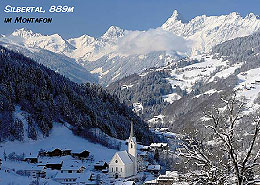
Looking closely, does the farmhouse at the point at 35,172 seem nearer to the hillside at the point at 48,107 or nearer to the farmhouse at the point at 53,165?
the farmhouse at the point at 53,165

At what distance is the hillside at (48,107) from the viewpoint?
107 m

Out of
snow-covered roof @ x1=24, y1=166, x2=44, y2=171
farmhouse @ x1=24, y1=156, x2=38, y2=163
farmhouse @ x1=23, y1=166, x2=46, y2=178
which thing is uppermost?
farmhouse @ x1=24, y1=156, x2=38, y2=163

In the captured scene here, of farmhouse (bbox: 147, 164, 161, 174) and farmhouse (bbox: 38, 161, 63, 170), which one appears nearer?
farmhouse (bbox: 38, 161, 63, 170)

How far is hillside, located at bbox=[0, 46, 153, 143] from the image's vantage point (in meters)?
107

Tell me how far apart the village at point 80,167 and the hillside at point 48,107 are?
38.8 ft

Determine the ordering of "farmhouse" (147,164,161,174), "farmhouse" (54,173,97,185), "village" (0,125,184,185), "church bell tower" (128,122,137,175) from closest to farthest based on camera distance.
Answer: "farmhouse" (54,173,97,185), "village" (0,125,184,185), "church bell tower" (128,122,137,175), "farmhouse" (147,164,161,174)

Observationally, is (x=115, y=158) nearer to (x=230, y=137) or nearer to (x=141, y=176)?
(x=141, y=176)

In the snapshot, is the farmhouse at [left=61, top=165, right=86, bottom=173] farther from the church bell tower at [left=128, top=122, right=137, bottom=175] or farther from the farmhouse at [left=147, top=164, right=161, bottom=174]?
the farmhouse at [left=147, top=164, right=161, bottom=174]

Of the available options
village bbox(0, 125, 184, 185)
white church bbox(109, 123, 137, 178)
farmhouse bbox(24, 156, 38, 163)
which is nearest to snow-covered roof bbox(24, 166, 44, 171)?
village bbox(0, 125, 184, 185)

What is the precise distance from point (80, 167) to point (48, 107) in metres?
41.3

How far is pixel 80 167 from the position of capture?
83438mm

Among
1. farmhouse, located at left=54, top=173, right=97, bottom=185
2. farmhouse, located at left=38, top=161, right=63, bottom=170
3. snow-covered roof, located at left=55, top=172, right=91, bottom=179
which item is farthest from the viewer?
farmhouse, located at left=38, top=161, right=63, bottom=170

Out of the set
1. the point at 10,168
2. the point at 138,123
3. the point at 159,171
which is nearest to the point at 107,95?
the point at 138,123

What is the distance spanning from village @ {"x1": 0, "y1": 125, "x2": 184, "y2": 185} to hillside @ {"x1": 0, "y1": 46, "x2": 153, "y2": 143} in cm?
1183
